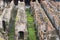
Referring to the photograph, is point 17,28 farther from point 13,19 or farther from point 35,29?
point 13,19

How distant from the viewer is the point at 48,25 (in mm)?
29156

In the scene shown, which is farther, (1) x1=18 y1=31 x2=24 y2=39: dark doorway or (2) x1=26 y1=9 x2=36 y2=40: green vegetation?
(2) x1=26 y1=9 x2=36 y2=40: green vegetation

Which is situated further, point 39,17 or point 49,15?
point 49,15

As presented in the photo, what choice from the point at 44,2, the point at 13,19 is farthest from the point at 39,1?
the point at 13,19

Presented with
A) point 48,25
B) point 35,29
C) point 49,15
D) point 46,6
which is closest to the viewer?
point 48,25

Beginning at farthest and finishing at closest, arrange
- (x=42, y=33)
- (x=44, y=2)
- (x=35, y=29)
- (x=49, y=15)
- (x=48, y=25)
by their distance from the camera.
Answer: (x=44, y=2) < (x=49, y=15) < (x=35, y=29) < (x=48, y=25) < (x=42, y=33)

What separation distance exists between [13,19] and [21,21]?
6135mm

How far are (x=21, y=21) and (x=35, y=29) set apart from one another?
8.03 feet

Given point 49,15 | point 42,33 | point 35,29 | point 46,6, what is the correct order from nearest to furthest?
point 42,33 → point 35,29 → point 49,15 → point 46,6

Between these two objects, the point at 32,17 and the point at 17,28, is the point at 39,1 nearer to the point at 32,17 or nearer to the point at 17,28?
the point at 32,17

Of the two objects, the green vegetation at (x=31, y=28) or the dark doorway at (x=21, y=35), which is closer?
the dark doorway at (x=21, y=35)

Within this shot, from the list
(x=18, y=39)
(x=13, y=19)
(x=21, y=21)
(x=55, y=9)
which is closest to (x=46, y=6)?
(x=55, y=9)

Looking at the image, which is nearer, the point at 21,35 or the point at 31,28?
the point at 21,35

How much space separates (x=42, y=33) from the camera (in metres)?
27.3
